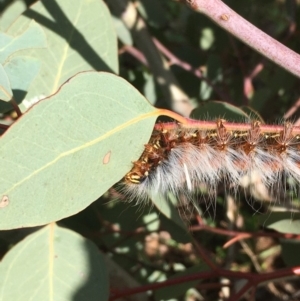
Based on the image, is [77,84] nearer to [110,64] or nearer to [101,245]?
[110,64]

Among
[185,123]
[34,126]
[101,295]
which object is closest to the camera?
[34,126]

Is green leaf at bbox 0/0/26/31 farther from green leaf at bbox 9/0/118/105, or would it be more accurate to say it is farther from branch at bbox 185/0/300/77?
branch at bbox 185/0/300/77

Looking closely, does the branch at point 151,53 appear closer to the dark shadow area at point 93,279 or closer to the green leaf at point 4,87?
the dark shadow area at point 93,279

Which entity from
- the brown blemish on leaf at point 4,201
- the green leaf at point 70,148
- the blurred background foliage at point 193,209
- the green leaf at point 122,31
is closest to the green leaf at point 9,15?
the blurred background foliage at point 193,209

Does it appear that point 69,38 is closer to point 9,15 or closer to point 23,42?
point 23,42

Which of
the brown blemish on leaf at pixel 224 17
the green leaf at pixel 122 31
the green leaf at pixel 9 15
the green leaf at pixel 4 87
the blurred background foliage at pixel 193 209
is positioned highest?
the green leaf at pixel 9 15

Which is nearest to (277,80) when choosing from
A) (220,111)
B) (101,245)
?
(220,111)
